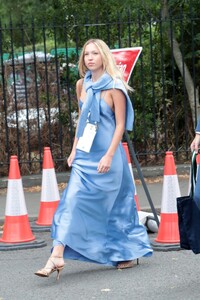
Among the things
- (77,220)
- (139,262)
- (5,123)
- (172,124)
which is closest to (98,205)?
(77,220)

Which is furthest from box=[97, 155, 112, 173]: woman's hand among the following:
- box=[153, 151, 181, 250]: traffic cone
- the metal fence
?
the metal fence

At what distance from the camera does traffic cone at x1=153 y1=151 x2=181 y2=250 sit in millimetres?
8070

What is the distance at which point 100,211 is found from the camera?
23.4 ft

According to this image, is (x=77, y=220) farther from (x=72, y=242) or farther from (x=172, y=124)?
(x=172, y=124)

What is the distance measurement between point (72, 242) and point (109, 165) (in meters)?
0.64

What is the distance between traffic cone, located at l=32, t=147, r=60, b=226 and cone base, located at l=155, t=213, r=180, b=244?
149 centimetres

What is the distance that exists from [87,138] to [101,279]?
108 centimetres

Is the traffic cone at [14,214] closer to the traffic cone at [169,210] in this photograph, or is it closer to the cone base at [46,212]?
the cone base at [46,212]

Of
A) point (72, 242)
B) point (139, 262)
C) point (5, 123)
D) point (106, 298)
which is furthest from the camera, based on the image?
point (5, 123)

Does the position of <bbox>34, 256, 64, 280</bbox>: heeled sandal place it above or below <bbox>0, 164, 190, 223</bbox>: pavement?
above

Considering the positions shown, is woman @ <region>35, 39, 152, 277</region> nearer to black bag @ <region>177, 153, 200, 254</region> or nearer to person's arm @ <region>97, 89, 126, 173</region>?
person's arm @ <region>97, 89, 126, 173</region>

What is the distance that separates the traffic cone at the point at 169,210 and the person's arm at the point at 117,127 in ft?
3.53

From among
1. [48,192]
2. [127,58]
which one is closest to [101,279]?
[48,192]

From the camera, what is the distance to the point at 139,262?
24.8ft
